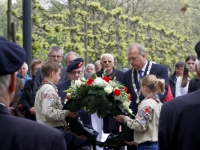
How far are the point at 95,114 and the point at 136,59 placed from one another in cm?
111

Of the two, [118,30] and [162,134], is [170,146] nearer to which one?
[162,134]

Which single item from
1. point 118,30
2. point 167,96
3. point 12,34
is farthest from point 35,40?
point 118,30

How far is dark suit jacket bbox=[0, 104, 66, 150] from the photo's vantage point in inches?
88.6

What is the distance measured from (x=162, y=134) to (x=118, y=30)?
882 inches

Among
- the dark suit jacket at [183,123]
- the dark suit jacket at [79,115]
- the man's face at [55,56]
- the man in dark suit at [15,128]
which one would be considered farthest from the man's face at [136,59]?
the man in dark suit at [15,128]

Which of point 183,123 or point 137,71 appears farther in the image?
point 137,71

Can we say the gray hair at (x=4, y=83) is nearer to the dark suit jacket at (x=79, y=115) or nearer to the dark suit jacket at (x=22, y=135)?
the dark suit jacket at (x=22, y=135)

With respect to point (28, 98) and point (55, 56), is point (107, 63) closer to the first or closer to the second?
point (55, 56)

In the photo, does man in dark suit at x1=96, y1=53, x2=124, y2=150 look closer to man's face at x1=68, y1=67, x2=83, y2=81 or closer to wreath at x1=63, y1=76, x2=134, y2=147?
man's face at x1=68, y1=67, x2=83, y2=81

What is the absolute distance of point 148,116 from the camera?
19.7 feet

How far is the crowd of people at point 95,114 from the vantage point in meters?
2.28

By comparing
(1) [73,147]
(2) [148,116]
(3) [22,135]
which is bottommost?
(1) [73,147]

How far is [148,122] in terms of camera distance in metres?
6.05

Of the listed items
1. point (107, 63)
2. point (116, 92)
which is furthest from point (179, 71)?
point (116, 92)
